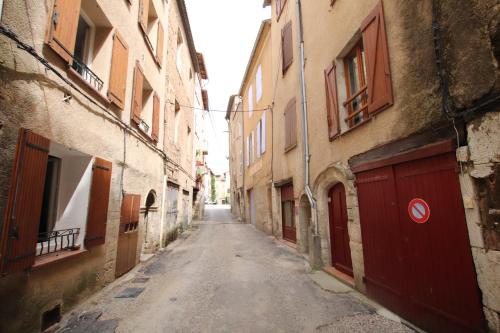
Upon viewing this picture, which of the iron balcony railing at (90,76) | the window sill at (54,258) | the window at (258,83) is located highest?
the window at (258,83)

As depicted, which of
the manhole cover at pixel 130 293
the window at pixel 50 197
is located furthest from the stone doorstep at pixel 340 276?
the window at pixel 50 197

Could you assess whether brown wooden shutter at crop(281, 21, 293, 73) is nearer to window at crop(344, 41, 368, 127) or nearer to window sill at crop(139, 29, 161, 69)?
window at crop(344, 41, 368, 127)

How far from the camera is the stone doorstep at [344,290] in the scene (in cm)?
364

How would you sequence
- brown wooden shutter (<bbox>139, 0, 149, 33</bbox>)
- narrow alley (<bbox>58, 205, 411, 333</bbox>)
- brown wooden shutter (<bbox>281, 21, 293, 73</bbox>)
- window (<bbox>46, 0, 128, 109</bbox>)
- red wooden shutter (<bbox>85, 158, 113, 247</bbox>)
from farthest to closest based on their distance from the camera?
brown wooden shutter (<bbox>281, 21, 293, 73</bbox>)
brown wooden shutter (<bbox>139, 0, 149, 33</bbox>)
window (<bbox>46, 0, 128, 109</bbox>)
red wooden shutter (<bbox>85, 158, 113, 247</bbox>)
narrow alley (<bbox>58, 205, 411, 333</bbox>)

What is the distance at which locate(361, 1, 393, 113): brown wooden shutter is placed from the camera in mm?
4023

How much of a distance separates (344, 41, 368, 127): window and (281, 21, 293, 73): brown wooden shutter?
12.0 ft

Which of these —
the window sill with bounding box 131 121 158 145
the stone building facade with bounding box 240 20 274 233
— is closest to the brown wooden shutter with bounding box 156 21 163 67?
the window sill with bounding box 131 121 158 145

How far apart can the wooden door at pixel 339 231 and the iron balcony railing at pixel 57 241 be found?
520 cm

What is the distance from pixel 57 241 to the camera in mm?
3984

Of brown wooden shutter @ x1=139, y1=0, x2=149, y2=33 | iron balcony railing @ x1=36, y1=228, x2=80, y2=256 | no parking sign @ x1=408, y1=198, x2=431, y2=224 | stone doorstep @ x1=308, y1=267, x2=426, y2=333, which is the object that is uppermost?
brown wooden shutter @ x1=139, y1=0, x2=149, y2=33

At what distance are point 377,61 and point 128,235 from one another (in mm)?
6348

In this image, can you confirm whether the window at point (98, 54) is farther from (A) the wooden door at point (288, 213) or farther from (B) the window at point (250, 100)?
(B) the window at point (250, 100)

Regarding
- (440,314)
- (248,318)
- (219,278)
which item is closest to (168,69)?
(219,278)

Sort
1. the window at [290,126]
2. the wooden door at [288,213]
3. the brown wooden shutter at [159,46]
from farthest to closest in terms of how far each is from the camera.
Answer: the wooden door at [288,213] → the window at [290,126] → the brown wooden shutter at [159,46]
